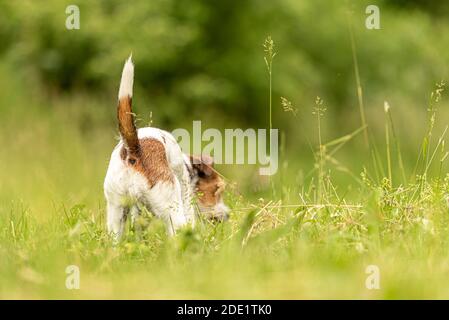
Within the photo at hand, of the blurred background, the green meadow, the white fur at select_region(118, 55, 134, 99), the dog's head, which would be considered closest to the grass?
the green meadow

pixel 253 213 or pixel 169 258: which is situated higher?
pixel 253 213

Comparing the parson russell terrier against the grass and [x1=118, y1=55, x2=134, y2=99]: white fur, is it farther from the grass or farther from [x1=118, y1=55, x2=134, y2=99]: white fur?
the grass

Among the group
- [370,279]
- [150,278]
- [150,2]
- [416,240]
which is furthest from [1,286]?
[150,2]

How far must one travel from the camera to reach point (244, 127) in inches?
580

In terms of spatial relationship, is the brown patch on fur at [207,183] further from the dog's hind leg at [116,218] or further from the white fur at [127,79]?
the white fur at [127,79]

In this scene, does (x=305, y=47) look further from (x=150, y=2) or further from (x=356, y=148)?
(x=150, y=2)

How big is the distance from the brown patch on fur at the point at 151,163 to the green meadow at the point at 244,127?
280mm

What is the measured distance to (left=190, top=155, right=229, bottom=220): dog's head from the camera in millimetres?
5758

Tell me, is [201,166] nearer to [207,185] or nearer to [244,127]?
[207,185]

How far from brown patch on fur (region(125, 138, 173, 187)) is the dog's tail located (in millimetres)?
50

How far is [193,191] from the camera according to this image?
18.7 feet

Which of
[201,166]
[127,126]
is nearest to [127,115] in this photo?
[127,126]

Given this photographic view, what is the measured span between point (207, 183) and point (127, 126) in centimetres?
105

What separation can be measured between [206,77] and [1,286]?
33.9ft
